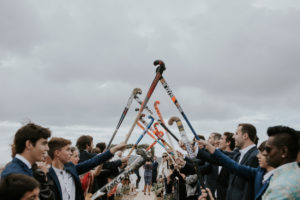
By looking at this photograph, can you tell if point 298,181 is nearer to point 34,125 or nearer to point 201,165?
point 34,125

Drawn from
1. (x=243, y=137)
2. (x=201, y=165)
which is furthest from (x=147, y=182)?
(x=243, y=137)

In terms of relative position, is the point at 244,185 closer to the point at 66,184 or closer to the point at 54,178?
the point at 66,184

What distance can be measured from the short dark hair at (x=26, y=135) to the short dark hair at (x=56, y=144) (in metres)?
0.72

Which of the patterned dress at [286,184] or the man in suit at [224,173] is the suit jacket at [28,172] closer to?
the patterned dress at [286,184]

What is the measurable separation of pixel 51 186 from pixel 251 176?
2.59m

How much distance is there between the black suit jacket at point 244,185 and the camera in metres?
3.58

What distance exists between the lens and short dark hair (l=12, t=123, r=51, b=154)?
2611 mm

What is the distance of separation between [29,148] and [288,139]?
255cm

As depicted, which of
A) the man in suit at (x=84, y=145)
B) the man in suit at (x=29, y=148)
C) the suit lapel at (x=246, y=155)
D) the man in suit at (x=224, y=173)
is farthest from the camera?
the man in suit at (x=84, y=145)

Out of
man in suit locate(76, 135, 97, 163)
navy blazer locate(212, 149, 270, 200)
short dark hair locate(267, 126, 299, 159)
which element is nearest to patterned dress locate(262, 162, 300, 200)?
short dark hair locate(267, 126, 299, 159)

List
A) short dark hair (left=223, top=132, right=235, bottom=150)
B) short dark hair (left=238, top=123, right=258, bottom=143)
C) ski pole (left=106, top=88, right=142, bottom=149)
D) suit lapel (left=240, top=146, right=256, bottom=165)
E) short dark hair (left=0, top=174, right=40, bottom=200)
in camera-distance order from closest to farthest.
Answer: short dark hair (left=0, top=174, right=40, bottom=200) → suit lapel (left=240, top=146, right=256, bottom=165) → short dark hair (left=238, top=123, right=258, bottom=143) → ski pole (left=106, top=88, right=142, bottom=149) → short dark hair (left=223, top=132, right=235, bottom=150)

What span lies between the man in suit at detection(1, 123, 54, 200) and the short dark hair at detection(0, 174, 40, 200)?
51 centimetres

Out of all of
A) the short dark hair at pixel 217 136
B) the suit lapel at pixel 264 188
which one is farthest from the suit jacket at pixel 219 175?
the short dark hair at pixel 217 136

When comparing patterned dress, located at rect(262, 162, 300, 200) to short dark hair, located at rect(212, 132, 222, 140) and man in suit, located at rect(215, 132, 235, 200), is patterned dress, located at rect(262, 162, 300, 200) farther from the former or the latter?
short dark hair, located at rect(212, 132, 222, 140)
